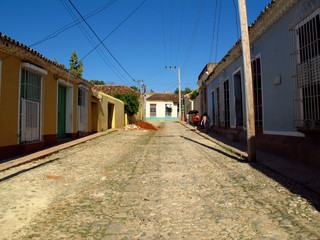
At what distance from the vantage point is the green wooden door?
1021cm

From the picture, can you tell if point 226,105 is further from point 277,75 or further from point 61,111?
point 61,111

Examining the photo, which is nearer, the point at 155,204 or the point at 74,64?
the point at 155,204

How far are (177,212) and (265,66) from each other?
18.6 feet

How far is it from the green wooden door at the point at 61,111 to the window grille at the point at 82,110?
3.23 feet

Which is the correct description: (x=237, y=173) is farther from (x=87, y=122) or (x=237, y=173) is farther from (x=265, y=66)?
(x=87, y=122)

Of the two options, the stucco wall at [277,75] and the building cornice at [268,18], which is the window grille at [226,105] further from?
the stucco wall at [277,75]

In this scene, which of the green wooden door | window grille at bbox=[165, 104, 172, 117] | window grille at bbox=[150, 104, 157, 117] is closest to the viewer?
the green wooden door

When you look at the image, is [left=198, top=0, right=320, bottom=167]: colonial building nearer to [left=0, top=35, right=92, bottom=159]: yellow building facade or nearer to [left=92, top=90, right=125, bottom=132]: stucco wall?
[left=0, top=35, right=92, bottom=159]: yellow building facade

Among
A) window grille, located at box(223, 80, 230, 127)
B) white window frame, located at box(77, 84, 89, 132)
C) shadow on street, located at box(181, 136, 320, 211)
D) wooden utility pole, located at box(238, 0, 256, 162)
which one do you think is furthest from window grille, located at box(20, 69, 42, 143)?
window grille, located at box(223, 80, 230, 127)

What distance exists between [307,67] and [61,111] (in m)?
9.39

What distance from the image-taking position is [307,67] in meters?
4.93

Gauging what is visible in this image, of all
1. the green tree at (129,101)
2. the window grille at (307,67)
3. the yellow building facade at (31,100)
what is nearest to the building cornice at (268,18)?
the window grille at (307,67)

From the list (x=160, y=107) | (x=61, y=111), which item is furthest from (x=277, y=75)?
(x=160, y=107)

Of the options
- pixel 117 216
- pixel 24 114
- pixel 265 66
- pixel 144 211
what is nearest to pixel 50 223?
pixel 117 216
